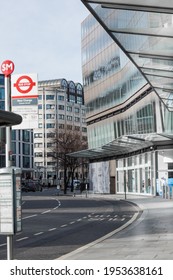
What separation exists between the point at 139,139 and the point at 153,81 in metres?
31.4

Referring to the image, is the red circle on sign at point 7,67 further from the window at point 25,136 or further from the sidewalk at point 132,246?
the window at point 25,136

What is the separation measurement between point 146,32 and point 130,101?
50.5 metres

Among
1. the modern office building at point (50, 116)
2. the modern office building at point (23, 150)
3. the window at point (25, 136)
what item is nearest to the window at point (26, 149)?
the modern office building at point (23, 150)

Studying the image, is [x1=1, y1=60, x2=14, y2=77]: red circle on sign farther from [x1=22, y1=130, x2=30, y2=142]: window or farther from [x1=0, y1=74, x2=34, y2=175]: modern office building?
[x1=22, y1=130, x2=30, y2=142]: window

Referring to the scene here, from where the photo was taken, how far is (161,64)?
15578 millimetres

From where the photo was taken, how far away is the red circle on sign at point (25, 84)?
8.33m

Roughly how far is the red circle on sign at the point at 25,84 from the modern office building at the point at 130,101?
2.59 meters

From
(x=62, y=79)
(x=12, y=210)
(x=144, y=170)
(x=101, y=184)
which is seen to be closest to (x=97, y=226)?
(x=12, y=210)

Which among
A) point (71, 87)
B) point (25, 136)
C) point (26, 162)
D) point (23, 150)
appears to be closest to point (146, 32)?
point (25, 136)

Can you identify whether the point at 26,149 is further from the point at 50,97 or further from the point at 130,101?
the point at 130,101

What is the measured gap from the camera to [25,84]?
8406 mm

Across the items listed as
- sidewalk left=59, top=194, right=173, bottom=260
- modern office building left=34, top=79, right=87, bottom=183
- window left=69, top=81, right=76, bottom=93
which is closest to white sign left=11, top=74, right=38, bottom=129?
sidewalk left=59, top=194, right=173, bottom=260

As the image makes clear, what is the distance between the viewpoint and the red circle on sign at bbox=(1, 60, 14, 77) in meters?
8.32

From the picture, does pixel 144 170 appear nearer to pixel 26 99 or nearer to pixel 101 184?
pixel 101 184
